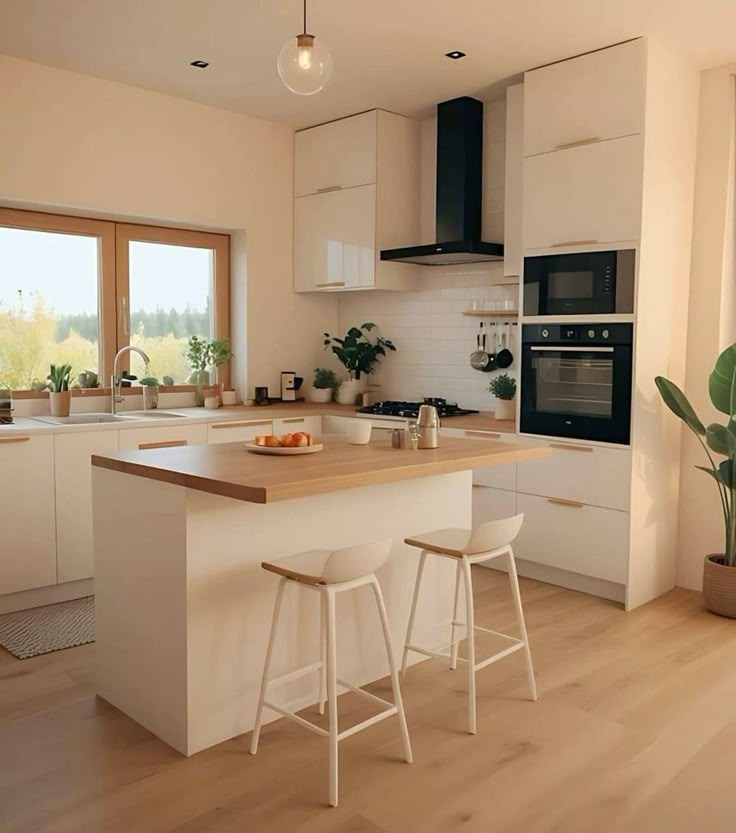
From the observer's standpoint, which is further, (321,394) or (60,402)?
(321,394)

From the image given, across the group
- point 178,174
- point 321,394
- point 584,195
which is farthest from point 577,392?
point 178,174

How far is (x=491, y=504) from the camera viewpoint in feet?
15.4

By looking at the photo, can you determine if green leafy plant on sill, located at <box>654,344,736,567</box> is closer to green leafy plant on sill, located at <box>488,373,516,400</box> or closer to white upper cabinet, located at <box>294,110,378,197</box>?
green leafy plant on sill, located at <box>488,373,516,400</box>

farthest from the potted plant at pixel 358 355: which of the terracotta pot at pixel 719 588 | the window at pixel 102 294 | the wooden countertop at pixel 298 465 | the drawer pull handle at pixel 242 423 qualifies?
the terracotta pot at pixel 719 588

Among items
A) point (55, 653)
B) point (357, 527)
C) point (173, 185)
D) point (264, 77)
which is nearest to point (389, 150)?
point (264, 77)

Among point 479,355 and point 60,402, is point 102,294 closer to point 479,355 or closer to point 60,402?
point 60,402

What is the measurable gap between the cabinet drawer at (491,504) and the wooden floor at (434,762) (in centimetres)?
121

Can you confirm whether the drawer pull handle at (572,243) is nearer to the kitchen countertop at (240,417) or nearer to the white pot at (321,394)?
the kitchen countertop at (240,417)

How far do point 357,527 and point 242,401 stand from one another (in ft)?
8.93

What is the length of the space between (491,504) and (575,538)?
22.5 inches

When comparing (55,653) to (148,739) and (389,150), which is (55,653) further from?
(389,150)

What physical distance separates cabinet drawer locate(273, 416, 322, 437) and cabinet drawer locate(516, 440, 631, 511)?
56.2 inches

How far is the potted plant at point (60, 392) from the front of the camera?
4.59 m

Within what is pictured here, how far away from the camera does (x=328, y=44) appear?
4027 mm
